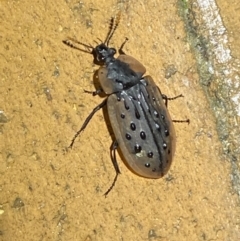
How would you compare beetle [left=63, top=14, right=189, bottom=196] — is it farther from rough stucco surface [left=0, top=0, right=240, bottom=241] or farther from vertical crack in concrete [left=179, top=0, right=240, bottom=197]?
vertical crack in concrete [left=179, top=0, right=240, bottom=197]

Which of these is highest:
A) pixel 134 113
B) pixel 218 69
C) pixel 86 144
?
pixel 218 69

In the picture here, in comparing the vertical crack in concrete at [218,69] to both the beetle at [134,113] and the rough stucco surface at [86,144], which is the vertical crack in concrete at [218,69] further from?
the beetle at [134,113]

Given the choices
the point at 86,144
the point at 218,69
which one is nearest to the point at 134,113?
the point at 86,144

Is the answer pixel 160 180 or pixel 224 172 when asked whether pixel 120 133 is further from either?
pixel 224 172

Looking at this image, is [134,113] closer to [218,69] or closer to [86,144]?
[86,144]

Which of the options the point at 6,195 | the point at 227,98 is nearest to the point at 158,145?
the point at 227,98

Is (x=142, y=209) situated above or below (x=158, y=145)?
below

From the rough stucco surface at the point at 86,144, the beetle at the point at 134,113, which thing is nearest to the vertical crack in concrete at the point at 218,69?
the rough stucco surface at the point at 86,144
